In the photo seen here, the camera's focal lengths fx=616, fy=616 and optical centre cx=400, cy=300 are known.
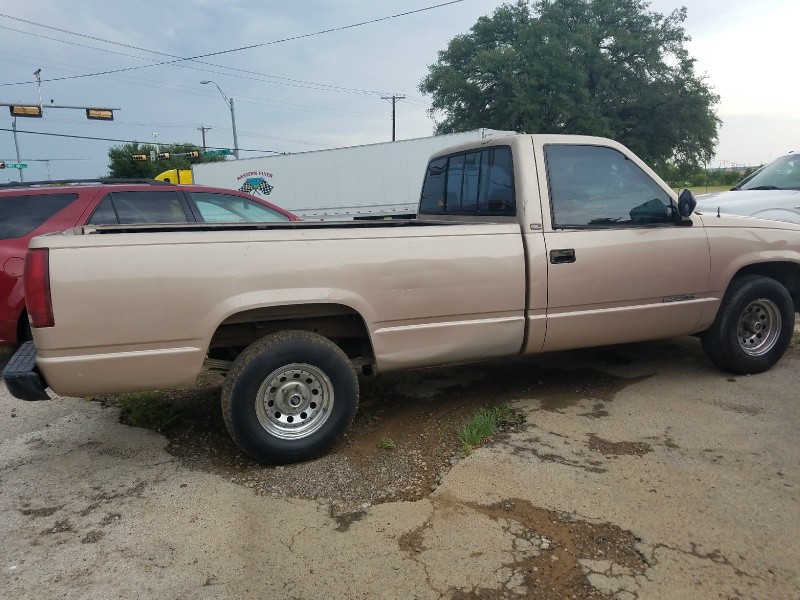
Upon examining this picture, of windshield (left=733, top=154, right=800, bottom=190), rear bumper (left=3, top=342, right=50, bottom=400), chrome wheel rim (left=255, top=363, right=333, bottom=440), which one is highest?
windshield (left=733, top=154, right=800, bottom=190)

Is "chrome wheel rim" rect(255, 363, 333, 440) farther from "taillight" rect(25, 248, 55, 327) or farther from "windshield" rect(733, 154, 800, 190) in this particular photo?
"windshield" rect(733, 154, 800, 190)

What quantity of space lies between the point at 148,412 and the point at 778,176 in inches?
307

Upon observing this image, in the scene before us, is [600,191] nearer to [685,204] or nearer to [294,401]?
[685,204]

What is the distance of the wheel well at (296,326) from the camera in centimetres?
353

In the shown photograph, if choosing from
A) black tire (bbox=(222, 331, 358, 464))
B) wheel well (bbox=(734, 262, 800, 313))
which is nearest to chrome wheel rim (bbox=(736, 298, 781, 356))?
wheel well (bbox=(734, 262, 800, 313))

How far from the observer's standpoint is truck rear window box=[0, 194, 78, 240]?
5137 mm

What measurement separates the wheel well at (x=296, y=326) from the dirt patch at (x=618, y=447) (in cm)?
147

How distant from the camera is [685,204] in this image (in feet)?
14.3

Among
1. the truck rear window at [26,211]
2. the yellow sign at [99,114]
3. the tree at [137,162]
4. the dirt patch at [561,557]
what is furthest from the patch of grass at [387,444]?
the tree at [137,162]

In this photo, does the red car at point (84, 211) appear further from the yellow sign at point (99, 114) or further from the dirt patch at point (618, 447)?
the yellow sign at point (99, 114)

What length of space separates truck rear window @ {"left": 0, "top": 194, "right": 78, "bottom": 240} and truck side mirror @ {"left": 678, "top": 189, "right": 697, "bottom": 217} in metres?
5.03

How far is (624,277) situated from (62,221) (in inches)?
182

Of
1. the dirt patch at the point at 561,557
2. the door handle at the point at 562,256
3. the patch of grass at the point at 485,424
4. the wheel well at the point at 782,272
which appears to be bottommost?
the dirt patch at the point at 561,557

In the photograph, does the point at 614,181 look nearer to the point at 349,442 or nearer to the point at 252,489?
the point at 349,442
